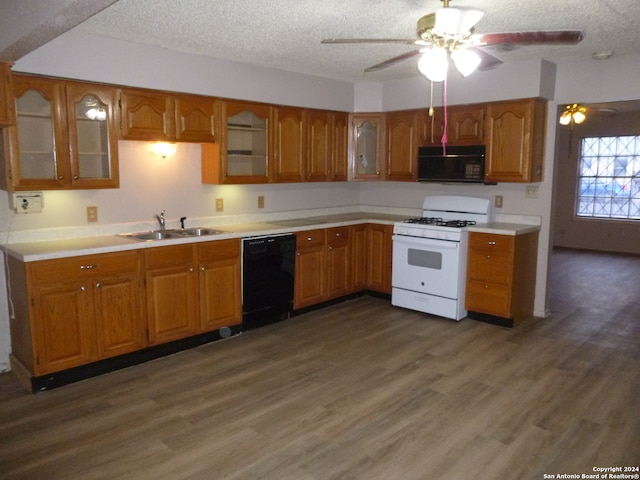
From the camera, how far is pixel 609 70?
14.6 ft

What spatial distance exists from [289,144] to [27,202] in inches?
96.2

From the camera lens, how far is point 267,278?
15.2 feet

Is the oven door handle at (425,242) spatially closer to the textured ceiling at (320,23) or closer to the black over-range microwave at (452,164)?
the black over-range microwave at (452,164)

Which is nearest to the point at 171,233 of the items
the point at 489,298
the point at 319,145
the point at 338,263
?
the point at 338,263

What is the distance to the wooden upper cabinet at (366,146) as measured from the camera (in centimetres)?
577

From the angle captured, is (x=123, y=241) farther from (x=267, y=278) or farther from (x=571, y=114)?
(x=571, y=114)

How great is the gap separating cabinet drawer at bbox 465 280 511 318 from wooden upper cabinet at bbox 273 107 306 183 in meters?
2.08

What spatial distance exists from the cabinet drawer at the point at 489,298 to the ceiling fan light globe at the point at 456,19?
9.51 ft

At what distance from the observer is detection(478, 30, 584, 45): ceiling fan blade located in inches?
87.0

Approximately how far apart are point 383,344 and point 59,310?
8.21 feet

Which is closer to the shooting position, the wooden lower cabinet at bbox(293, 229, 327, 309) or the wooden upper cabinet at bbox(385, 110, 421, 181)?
the wooden lower cabinet at bbox(293, 229, 327, 309)

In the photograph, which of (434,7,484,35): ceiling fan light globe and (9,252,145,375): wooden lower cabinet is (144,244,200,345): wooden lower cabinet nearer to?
(9,252,145,375): wooden lower cabinet

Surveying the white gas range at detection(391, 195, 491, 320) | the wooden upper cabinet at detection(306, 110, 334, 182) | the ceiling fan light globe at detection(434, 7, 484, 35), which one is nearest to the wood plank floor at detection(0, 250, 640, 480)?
the white gas range at detection(391, 195, 491, 320)

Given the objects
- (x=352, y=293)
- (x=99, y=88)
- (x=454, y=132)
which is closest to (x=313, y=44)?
(x=99, y=88)
